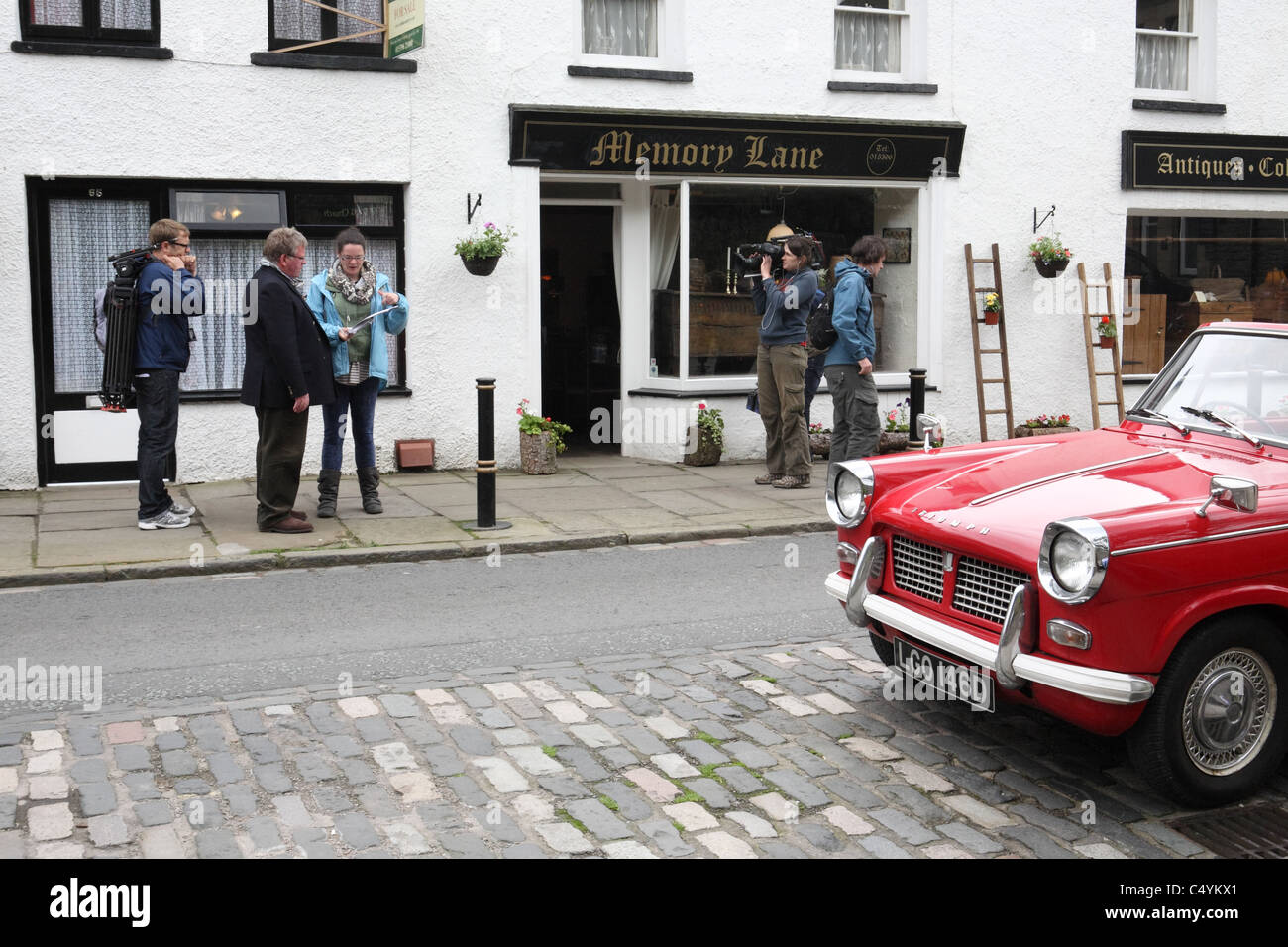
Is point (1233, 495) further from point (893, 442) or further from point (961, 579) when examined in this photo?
point (893, 442)

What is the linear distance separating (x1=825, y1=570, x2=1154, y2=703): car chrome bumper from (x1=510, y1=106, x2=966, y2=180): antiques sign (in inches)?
322

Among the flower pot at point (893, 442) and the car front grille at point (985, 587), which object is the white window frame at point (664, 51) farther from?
the car front grille at point (985, 587)

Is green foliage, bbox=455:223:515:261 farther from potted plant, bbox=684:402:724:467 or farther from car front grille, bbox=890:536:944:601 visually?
car front grille, bbox=890:536:944:601

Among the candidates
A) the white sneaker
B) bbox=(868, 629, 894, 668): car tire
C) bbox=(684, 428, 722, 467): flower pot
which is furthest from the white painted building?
bbox=(868, 629, 894, 668): car tire

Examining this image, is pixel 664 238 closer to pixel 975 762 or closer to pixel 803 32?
pixel 803 32

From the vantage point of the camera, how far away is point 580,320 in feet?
48.3

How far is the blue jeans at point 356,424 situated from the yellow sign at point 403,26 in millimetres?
3218

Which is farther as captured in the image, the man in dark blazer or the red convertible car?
the man in dark blazer

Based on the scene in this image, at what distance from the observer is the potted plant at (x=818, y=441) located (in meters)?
13.6

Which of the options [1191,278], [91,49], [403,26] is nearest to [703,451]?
[403,26]

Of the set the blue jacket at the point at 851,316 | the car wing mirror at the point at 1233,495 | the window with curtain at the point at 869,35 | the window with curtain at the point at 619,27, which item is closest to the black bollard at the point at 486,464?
the blue jacket at the point at 851,316

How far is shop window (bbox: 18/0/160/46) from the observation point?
11.1m

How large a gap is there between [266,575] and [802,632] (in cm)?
352

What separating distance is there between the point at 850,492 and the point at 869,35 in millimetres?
9733
